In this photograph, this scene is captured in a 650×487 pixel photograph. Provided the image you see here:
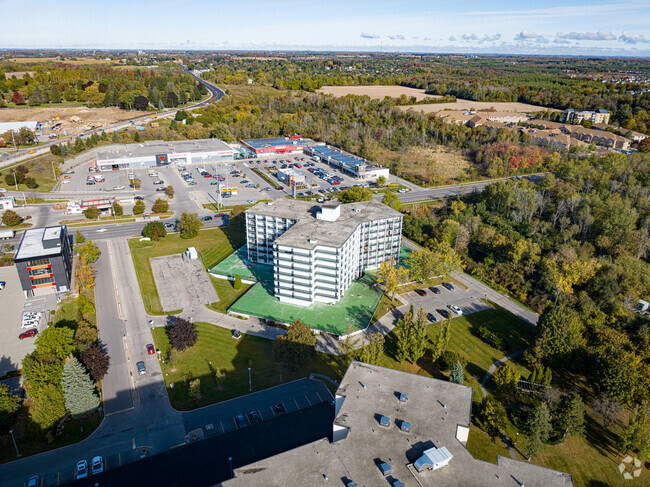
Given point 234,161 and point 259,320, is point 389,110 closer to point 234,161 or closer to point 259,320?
point 234,161

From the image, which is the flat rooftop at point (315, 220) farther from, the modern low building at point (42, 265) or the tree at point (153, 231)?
the modern low building at point (42, 265)

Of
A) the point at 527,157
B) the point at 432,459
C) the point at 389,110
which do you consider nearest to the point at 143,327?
the point at 432,459

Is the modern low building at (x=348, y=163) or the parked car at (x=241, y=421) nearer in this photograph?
the parked car at (x=241, y=421)

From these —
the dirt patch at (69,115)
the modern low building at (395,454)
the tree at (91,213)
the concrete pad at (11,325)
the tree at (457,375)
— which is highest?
the dirt patch at (69,115)

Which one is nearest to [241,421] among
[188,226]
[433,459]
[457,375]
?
[433,459]

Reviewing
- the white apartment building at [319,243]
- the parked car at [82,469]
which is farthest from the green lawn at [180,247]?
the parked car at [82,469]
